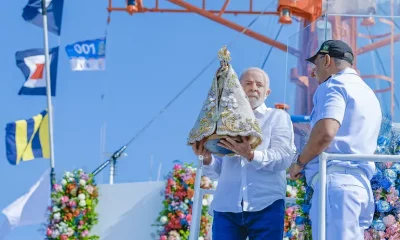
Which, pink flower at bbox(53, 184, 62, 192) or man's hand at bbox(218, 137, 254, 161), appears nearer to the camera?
man's hand at bbox(218, 137, 254, 161)

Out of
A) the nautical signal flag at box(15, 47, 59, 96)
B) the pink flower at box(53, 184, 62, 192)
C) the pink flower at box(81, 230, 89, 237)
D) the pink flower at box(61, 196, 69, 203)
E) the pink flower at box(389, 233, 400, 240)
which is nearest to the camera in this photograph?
the pink flower at box(389, 233, 400, 240)

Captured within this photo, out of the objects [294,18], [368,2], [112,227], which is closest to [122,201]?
[112,227]

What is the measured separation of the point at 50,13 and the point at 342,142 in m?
13.8

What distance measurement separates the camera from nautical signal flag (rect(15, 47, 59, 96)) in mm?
16953

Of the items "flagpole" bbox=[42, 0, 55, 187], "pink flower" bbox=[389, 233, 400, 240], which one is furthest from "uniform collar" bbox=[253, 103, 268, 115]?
"flagpole" bbox=[42, 0, 55, 187]

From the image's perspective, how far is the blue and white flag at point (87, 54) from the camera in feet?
58.6

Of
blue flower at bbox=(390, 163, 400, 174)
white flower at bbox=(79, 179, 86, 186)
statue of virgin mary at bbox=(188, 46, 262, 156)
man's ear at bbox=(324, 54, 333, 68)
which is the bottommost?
white flower at bbox=(79, 179, 86, 186)

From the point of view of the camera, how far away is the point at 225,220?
4.98 metres

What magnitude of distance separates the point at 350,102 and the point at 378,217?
2.13 feet

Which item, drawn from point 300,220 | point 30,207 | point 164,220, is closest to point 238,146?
point 300,220

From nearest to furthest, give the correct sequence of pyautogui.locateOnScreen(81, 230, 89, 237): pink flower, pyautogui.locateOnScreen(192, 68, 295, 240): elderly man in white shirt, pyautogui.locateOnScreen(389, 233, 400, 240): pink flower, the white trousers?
the white trousers < pyautogui.locateOnScreen(389, 233, 400, 240): pink flower < pyautogui.locateOnScreen(192, 68, 295, 240): elderly man in white shirt < pyautogui.locateOnScreen(81, 230, 89, 237): pink flower

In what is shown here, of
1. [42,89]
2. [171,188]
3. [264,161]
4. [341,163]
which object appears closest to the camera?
[341,163]

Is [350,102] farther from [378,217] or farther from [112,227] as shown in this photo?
[112,227]

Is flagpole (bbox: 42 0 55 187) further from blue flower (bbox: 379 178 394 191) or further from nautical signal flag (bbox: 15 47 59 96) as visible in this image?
blue flower (bbox: 379 178 394 191)
